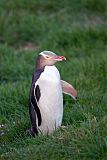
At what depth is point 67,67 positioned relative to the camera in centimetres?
721

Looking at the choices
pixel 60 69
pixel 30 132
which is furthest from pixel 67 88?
pixel 60 69

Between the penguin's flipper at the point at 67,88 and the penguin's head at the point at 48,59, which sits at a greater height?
the penguin's head at the point at 48,59

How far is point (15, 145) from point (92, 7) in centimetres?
467

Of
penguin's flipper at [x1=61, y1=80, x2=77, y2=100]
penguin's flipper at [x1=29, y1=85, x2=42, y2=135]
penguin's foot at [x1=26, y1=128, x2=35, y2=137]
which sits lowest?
penguin's foot at [x1=26, y1=128, x2=35, y2=137]

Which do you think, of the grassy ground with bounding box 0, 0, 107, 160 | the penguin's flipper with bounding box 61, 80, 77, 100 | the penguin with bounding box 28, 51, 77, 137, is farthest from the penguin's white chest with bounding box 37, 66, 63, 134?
the penguin's flipper with bounding box 61, 80, 77, 100

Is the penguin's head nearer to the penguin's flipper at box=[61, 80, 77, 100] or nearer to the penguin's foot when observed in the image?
the penguin's flipper at box=[61, 80, 77, 100]

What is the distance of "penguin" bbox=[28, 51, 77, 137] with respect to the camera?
477cm

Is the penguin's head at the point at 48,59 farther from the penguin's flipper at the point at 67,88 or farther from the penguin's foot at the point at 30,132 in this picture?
the penguin's foot at the point at 30,132

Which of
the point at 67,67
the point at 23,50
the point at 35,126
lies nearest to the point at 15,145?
the point at 35,126

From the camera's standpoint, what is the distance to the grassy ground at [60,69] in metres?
4.54

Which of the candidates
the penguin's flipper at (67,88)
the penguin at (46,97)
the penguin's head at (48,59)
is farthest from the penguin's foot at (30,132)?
the penguin's head at (48,59)

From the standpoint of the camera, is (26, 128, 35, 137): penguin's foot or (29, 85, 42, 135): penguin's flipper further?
(26, 128, 35, 137): penguin's foot

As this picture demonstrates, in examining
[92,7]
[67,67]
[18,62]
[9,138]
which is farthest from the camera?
[92,7]

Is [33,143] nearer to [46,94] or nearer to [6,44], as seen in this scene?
[46,94]
